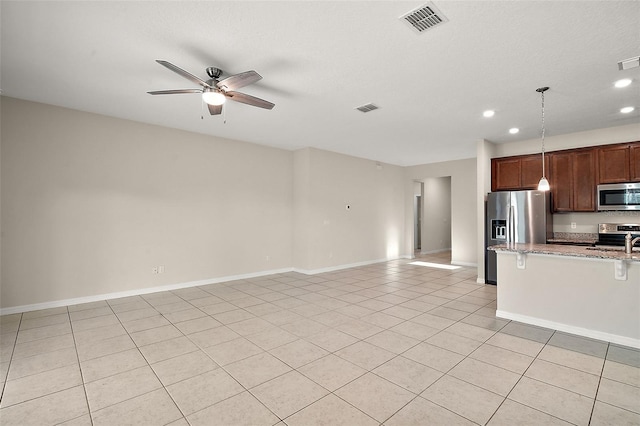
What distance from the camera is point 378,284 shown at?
573 centimetres

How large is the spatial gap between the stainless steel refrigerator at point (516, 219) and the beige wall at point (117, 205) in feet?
15.5

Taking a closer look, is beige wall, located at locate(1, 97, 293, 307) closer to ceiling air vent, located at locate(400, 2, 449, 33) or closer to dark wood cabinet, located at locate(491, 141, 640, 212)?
ceiling air vent, located at locate(400, 2, 449, 33)

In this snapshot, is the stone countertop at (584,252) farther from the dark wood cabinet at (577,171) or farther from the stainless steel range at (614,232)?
the dark wood cabinet at (577,171)

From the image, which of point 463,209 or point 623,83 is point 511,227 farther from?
point 623,83

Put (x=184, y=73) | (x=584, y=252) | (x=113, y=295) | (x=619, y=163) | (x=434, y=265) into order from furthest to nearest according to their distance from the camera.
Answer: (x=434, y=265), (x=619, y=163), (x=113, y=295), (x=584, y=252), (x=184, y=73)

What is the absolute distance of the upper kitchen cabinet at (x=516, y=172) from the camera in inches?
223

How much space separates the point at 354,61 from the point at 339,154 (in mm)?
4415

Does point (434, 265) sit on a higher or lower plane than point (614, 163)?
lower

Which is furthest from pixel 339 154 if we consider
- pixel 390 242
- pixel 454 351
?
pixel 454 351

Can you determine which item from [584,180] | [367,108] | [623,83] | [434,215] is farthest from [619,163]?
[434,215]

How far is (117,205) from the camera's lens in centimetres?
472

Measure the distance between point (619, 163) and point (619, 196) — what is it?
1.86 feet

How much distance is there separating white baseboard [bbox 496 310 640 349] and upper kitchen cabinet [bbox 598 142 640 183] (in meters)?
3.06

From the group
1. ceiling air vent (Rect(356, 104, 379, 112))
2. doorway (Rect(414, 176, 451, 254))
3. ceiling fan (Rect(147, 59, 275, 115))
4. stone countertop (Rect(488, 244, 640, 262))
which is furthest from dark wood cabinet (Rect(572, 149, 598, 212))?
ceiling fan (Rect(147, 59, 275, 115))
